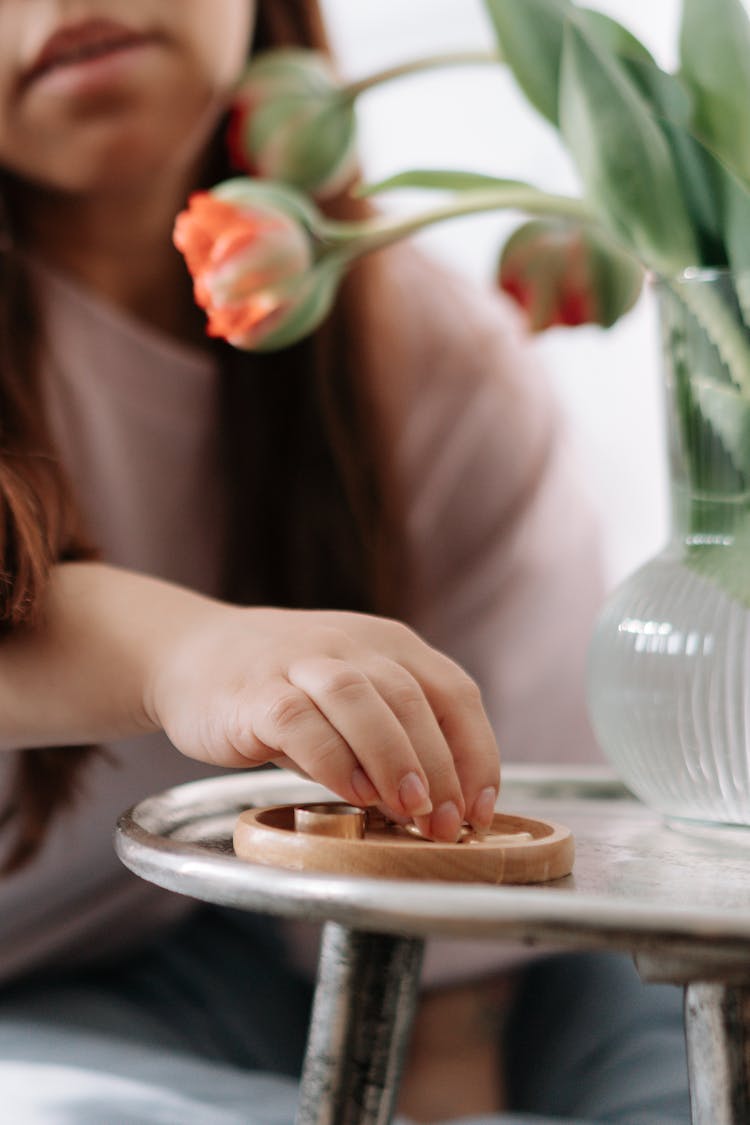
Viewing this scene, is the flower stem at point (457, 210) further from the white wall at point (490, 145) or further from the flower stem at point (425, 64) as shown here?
the white wall at point (490, 145)

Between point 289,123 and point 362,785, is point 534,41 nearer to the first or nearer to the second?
point 289,123

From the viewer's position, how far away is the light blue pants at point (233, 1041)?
1.24ft

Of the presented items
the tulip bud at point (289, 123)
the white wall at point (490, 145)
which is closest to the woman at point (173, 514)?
the tulip bud at point (289, 123)

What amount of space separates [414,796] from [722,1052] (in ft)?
0.30

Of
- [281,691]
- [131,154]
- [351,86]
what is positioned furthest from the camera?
[131,154]

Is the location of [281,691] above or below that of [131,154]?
below

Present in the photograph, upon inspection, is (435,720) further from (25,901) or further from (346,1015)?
(25,901)

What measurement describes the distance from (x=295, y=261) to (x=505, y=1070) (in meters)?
0.37

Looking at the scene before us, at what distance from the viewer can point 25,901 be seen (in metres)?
0.52

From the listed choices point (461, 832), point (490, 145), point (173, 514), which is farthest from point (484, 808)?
point (490, 145)

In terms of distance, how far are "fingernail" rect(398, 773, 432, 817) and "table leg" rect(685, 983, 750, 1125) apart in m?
0.07

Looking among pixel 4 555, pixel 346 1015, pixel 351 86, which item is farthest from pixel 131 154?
pixel 346 1015

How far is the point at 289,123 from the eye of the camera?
41 cm

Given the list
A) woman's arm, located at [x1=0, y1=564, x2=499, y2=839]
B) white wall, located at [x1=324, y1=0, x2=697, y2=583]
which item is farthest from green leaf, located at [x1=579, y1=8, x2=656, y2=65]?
white wall, located at [x1=324, y1=0, x2=697, y2=583]
